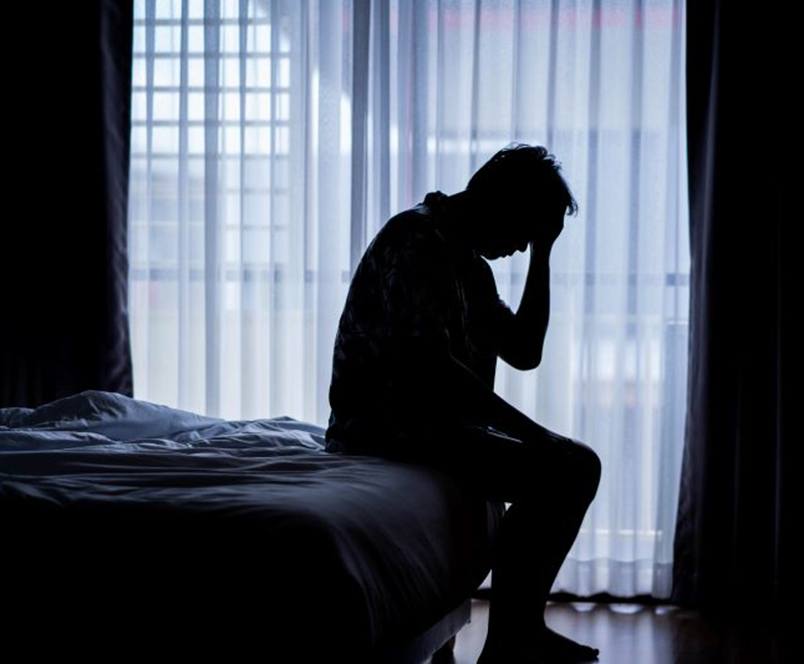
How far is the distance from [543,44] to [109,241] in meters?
1.57

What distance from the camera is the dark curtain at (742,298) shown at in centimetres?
320

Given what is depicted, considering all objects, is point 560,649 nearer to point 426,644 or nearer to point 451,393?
point 426,644

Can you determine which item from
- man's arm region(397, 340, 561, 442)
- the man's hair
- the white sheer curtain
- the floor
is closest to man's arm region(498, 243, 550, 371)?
the man's hair

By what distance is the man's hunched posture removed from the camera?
202 centimetres

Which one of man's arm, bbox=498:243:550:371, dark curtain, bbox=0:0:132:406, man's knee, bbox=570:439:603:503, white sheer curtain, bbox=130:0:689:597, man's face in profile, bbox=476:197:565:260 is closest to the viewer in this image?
man's knee, bbox=570:439:603:503

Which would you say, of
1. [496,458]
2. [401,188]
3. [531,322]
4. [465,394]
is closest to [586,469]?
[496,458]

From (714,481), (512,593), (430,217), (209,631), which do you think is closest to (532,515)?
(512,593)

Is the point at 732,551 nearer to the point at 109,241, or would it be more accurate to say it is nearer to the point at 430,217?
the point at 430,217

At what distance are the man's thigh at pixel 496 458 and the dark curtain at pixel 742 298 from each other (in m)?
1.27

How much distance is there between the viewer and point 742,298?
3.22 m

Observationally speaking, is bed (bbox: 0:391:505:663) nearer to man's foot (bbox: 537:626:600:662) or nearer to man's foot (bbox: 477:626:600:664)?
man's foot (bbox: 477:626:600:664)

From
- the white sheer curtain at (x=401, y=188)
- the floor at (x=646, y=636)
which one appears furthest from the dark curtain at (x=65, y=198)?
the floor at (x=646, y=636)

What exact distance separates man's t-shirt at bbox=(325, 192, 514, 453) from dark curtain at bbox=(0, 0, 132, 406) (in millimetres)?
1640

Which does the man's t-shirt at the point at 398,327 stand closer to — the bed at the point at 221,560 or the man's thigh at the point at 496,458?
the man's thigh at the point at 496,458
